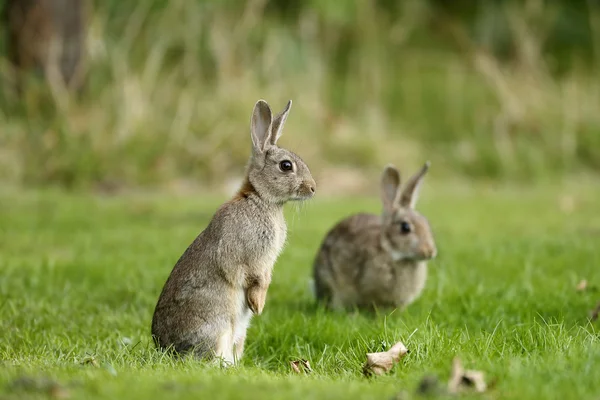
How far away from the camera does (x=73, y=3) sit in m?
13.9

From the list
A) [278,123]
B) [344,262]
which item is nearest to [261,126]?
[278,123]

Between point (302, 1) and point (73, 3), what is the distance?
288 inches

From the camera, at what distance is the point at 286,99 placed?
629 inches

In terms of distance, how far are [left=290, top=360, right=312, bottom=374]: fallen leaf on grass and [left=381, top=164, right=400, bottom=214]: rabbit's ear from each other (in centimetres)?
244

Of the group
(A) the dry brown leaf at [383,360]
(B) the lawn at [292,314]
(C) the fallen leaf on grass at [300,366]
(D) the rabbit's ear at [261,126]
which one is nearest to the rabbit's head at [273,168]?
(D) the rabbit's ear at [261,126]

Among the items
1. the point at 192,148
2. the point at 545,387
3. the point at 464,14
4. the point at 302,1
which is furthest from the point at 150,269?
the point at 464,14

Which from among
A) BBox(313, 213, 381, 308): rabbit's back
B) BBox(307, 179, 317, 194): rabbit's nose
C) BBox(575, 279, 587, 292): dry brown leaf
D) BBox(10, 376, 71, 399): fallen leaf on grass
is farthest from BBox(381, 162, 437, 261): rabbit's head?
BBox(10, 376, 71, 399): fallen leaf on grass

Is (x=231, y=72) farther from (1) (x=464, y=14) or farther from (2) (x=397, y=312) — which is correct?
(1) (x=464, y=14)

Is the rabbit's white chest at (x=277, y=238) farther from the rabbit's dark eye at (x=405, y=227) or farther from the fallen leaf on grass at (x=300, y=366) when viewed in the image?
the rabbit's dark eye at (x=405, y=227)

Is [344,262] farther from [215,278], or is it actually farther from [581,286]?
[215,278]

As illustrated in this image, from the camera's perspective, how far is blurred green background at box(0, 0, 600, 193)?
→ 13.3 meters

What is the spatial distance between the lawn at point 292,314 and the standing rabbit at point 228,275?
0.23m

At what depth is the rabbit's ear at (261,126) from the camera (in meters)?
4.93

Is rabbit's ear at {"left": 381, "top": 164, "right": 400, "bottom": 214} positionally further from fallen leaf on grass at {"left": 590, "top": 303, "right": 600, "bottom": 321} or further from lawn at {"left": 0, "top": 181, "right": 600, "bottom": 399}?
fallen leaf on grass at {"left": 590, "top": 303, "right": 600, "bottom": 321}
